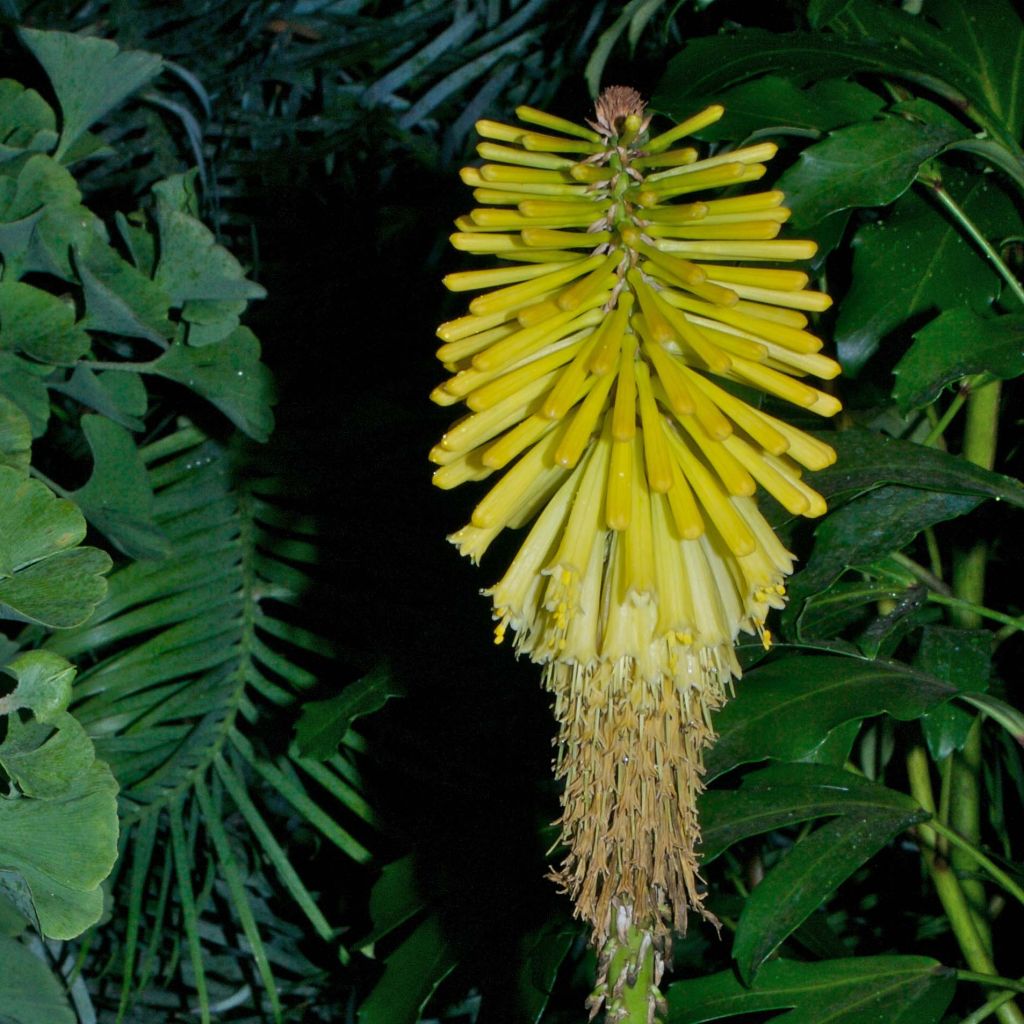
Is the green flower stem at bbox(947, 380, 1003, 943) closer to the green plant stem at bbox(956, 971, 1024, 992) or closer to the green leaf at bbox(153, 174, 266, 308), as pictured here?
the green plant stem at bbox(956, 971, 1024, 992)

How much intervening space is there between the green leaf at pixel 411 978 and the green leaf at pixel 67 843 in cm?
21

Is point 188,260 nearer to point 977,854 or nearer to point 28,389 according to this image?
point 28,389

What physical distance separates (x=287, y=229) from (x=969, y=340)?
64 centimetres

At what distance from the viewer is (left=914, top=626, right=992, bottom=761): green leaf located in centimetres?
75

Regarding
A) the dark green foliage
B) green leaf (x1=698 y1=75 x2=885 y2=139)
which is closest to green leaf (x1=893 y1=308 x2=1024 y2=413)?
the dark green foliage

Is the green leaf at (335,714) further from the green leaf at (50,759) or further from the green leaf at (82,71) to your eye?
the green leaf at (82,71)

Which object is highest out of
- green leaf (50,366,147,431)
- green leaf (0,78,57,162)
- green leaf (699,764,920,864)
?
green leaf (0,78,57,162)

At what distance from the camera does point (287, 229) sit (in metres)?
1.06

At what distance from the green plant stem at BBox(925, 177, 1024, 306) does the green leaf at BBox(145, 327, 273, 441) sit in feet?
1.63

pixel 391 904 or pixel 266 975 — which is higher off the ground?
pixel 391 904

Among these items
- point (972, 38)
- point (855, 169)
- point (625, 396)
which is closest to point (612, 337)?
point (625, 396)

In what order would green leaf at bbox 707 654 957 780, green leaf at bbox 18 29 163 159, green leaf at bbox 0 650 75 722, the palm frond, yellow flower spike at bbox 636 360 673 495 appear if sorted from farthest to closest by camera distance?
the palm frond → green leaf at bbox 18 29 163 159 → green leaf at bbox 707 654 957 780 → green leaf at bbox 0 650 75 722 → yellow flower spike at bbox 636 360 673 495

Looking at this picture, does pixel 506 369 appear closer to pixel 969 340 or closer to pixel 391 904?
pixel 969 340

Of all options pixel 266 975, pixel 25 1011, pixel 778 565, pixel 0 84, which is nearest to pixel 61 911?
pixel 25 1011
